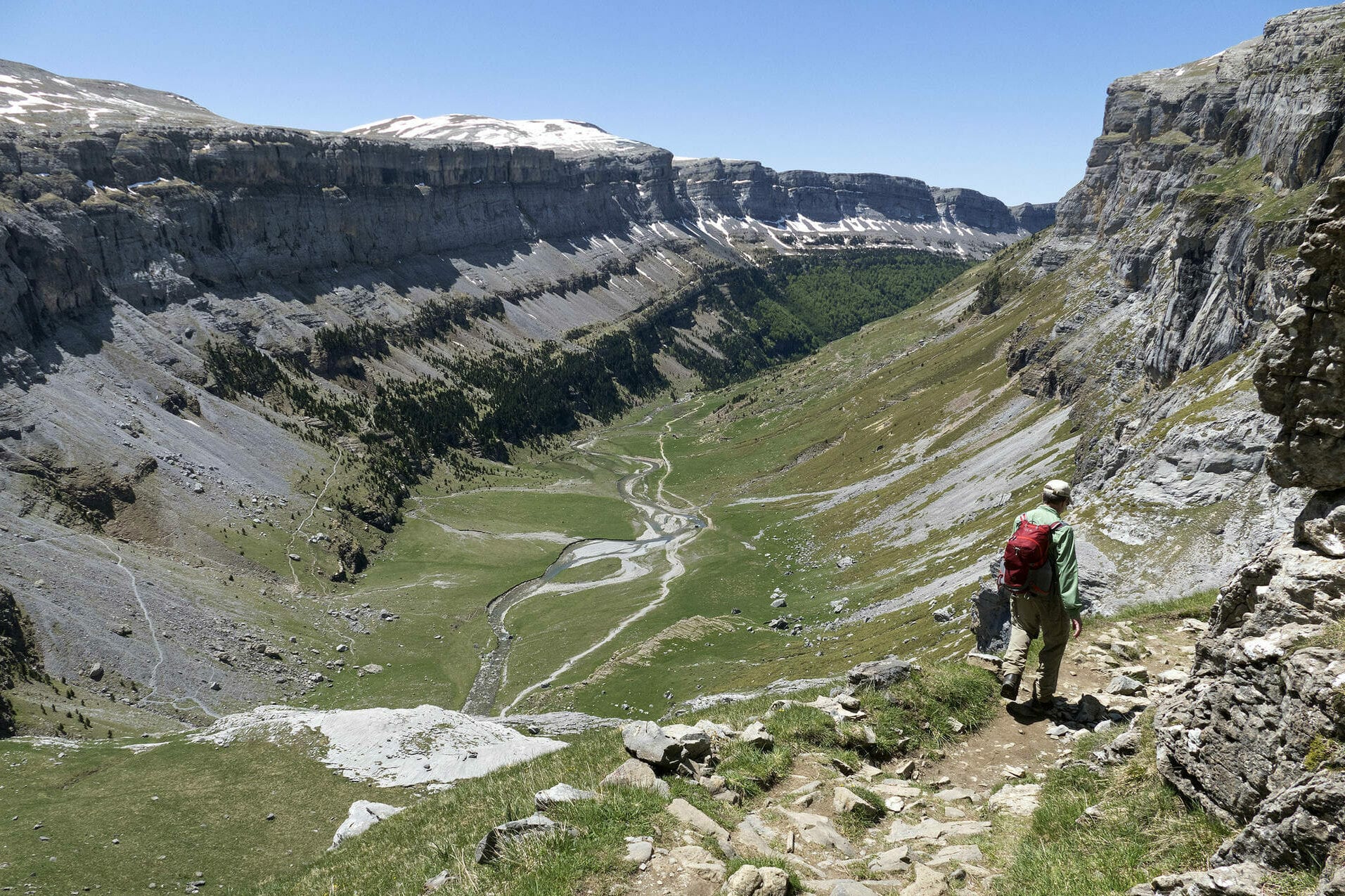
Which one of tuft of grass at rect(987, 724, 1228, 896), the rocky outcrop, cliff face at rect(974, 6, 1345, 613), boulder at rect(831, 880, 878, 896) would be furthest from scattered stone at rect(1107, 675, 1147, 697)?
the rocky outcrop

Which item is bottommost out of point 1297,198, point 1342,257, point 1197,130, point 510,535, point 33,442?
point 510,535

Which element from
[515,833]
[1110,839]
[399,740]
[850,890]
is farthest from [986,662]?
[399,740]

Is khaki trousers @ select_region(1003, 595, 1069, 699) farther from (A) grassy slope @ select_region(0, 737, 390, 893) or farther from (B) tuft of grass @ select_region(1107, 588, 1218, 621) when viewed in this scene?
(A) grassy slope @ select_region(0, 737, 390, 893)

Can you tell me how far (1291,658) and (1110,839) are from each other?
136 inches

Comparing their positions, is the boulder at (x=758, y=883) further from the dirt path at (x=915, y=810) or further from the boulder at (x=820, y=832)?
the boulder at (x=820, y=832)

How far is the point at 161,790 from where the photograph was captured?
45625mm

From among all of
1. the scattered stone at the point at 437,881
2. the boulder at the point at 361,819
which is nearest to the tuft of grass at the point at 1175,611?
the scattered stone at the point at 437,881

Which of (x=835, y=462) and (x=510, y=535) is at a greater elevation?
(x=835, y=462)

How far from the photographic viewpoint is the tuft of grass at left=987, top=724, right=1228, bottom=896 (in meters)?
9.90

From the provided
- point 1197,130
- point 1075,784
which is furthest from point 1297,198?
point 1197,130

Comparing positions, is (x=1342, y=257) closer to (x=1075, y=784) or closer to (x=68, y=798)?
(x=1075, y=784)

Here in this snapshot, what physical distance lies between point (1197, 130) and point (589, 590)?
14635 centimetres

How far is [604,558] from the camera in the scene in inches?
4840

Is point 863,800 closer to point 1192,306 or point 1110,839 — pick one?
point 1110,839
